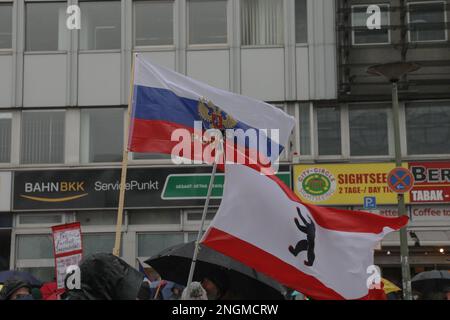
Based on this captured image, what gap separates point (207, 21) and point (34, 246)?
26.9 feet

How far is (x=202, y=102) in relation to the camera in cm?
812

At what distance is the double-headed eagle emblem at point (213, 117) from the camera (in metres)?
7.60

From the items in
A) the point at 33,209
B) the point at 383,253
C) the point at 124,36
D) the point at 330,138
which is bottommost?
the point at 383,253

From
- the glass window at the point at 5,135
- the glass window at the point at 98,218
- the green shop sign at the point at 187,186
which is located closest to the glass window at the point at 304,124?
Answer: the green shop sign at the point at 187,186

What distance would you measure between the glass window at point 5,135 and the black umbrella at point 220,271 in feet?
46.0

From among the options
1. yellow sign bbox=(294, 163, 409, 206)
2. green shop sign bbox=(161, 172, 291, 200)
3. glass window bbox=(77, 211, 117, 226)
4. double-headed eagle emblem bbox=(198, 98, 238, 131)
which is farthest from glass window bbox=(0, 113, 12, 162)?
double-headed eagle emblem bbox=(198, 98, 238, 131)

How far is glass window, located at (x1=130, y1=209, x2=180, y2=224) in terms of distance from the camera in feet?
69.5

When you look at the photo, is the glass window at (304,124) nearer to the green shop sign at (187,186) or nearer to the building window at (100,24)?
the green shop sign at (187,186)

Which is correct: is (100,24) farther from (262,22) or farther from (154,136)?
(154,136)

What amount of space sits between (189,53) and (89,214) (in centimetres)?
542
